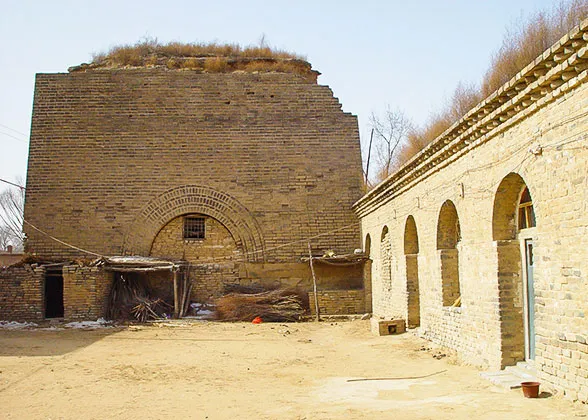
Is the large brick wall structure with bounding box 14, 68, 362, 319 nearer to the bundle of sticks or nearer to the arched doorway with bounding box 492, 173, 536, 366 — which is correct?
the bundle of sticks

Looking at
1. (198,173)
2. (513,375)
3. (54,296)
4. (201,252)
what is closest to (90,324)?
(54,296)

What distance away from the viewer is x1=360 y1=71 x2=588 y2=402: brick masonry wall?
6285 millimetres

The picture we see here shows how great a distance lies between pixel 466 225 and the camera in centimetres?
962

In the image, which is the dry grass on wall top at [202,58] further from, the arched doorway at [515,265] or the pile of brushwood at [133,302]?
the arched doorway at [515,265]

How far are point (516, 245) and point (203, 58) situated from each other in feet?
50.0

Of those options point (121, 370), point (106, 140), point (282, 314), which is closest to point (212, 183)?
point (106, 140)

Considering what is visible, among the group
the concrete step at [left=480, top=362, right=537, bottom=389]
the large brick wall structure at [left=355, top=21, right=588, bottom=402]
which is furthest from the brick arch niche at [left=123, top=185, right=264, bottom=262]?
the concrete step at [left=480, top=362, right=537, bottom=389]

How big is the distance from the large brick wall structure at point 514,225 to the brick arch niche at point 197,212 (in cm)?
680

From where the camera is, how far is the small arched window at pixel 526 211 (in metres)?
8.15

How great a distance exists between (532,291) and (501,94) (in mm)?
2585

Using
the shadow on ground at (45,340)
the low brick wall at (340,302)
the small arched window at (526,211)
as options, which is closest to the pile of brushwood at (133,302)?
the shadow on ground at (45,340)

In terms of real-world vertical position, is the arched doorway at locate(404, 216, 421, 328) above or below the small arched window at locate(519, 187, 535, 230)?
below

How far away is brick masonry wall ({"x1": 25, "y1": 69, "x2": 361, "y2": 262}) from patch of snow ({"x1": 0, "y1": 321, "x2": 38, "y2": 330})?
2.83 metres

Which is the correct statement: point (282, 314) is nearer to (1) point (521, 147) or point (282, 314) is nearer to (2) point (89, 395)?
(2) point (89, 395)
